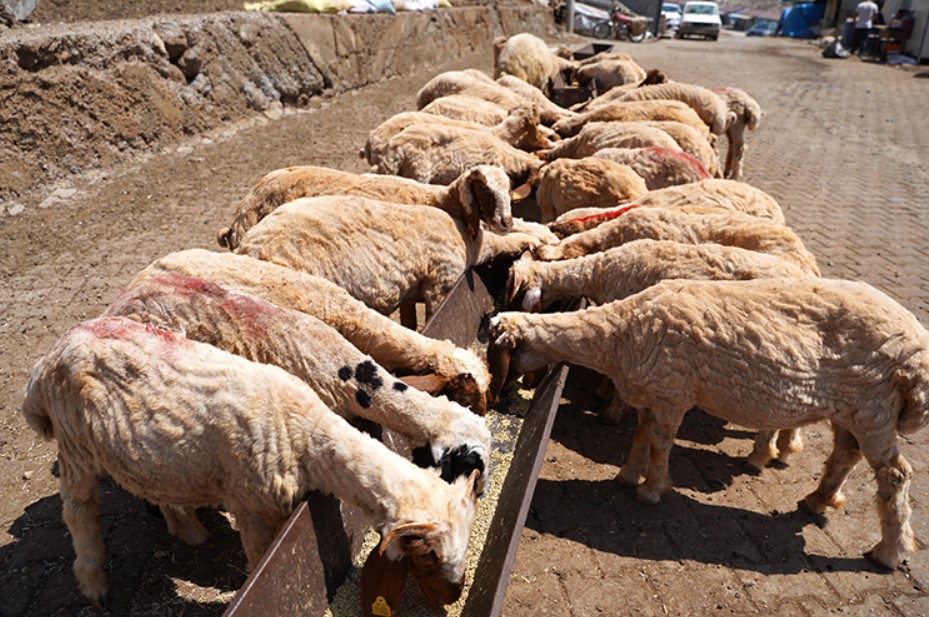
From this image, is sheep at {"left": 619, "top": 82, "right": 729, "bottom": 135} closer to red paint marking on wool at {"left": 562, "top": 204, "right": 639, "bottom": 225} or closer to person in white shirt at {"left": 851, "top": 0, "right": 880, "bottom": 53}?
red paint marking on wool at {"left": 562, "top": 204, "right": 639, "bottom": 225}

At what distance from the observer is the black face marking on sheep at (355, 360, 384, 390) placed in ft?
13.4

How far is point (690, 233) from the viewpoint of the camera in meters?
6.21

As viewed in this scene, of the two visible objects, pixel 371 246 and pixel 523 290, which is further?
pixel 523 290

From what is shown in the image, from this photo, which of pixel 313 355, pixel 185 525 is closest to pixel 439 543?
pixel 313 355

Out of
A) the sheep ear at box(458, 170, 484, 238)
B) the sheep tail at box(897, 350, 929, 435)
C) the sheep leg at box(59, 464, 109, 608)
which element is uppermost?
the sheep ear at box(458, 170, 484, 238)

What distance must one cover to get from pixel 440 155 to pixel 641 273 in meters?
3.42

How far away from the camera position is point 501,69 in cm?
1585

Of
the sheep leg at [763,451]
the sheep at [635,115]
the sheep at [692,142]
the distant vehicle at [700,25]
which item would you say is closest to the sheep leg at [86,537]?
the sheep leg at [763,451]

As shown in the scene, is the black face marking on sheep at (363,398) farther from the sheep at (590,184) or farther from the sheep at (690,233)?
the sheep at (590,184)

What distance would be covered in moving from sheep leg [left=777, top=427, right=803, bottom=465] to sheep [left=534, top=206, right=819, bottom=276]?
1.33m

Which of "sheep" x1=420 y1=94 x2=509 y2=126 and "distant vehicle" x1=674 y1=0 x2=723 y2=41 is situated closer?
"sheep" x1=420 y1=94 x2=509 y2=126

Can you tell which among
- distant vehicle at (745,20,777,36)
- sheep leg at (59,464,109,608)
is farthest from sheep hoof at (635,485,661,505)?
distant vehicle at (745,20,777,36)

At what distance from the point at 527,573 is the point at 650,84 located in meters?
10.5

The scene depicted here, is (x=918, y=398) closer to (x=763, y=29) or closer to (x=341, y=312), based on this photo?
(x=341, y=312)
